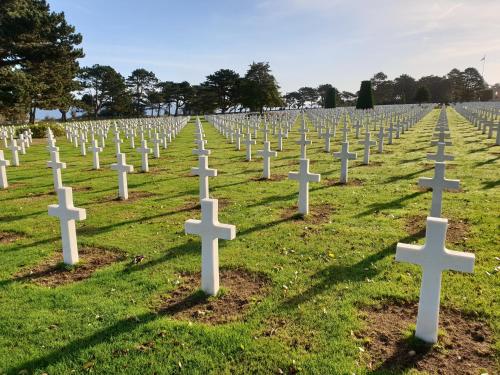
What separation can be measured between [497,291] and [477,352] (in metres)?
1.12

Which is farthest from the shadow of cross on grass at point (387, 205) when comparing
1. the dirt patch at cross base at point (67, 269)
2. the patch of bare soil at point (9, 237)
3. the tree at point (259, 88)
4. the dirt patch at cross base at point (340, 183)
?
the tree at point (259, 88)

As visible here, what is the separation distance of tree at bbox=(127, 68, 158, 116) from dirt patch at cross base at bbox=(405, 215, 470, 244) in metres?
69.2

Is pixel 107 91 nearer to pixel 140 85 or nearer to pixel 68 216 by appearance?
pixel 140 85

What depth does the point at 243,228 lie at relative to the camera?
6.09 metres

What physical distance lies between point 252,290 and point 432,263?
182cm

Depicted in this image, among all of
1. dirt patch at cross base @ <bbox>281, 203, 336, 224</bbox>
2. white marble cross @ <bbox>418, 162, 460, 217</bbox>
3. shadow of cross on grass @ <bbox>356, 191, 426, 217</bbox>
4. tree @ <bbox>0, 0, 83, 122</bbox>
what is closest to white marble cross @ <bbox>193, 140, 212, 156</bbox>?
dirt patch at cross base @ <bbox>281, 203, 336, 224</bbox>

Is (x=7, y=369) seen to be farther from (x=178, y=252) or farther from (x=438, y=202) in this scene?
(x=438, y=202)

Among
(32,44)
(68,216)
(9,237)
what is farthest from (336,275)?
(32,44)

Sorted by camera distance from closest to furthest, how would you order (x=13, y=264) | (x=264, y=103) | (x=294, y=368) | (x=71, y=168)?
1. (x=294, y=368)
2. (x=13, y=264)
3. (x=71, y=168)
4. (x=264, y=103)

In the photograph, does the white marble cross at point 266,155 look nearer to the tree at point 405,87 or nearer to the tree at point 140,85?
the tree at point 140,85

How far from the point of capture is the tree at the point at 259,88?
2069 inches

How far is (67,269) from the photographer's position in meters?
4.77

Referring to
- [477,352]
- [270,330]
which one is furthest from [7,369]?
[477,352]

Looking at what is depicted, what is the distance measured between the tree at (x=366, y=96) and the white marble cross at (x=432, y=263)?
169ft
